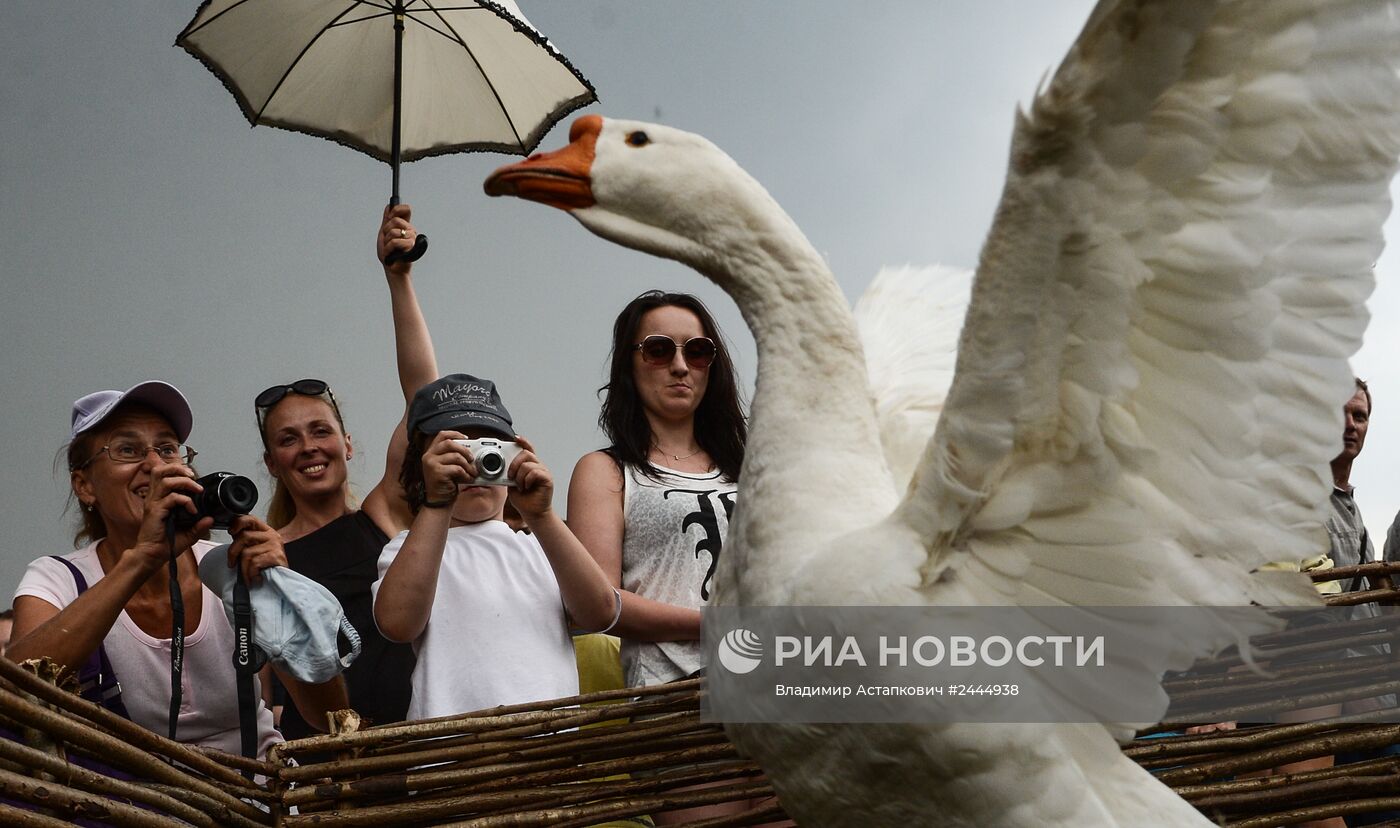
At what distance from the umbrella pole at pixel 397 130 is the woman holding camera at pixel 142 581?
0.52 m

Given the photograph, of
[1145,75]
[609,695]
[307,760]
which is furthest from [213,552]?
[1145,75]

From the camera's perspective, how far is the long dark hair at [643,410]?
237 cm

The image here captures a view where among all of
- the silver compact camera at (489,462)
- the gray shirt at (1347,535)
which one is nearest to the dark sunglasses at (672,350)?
the silver compact camera at (489,462)

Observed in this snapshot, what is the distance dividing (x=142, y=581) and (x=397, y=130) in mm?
1189

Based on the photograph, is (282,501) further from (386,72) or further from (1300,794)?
(1300,794)

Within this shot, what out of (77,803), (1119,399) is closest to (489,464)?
(77,803)

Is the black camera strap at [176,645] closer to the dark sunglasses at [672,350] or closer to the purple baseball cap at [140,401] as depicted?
the purple baseball cap at [140,401]

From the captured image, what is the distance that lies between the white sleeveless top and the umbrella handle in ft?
2.14

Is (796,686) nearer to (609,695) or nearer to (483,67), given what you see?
(609,695)

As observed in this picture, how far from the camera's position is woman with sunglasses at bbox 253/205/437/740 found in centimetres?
239

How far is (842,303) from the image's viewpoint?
1.57 meters

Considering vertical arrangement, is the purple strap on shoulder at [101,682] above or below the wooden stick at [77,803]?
above

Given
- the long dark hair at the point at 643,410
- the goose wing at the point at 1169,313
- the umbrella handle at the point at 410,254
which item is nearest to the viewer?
the goose wing at the point at 1169,313

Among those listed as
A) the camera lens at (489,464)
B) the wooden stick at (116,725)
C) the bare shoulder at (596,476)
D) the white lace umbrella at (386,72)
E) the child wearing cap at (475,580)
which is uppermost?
the white lace umbrella at (386,72)
